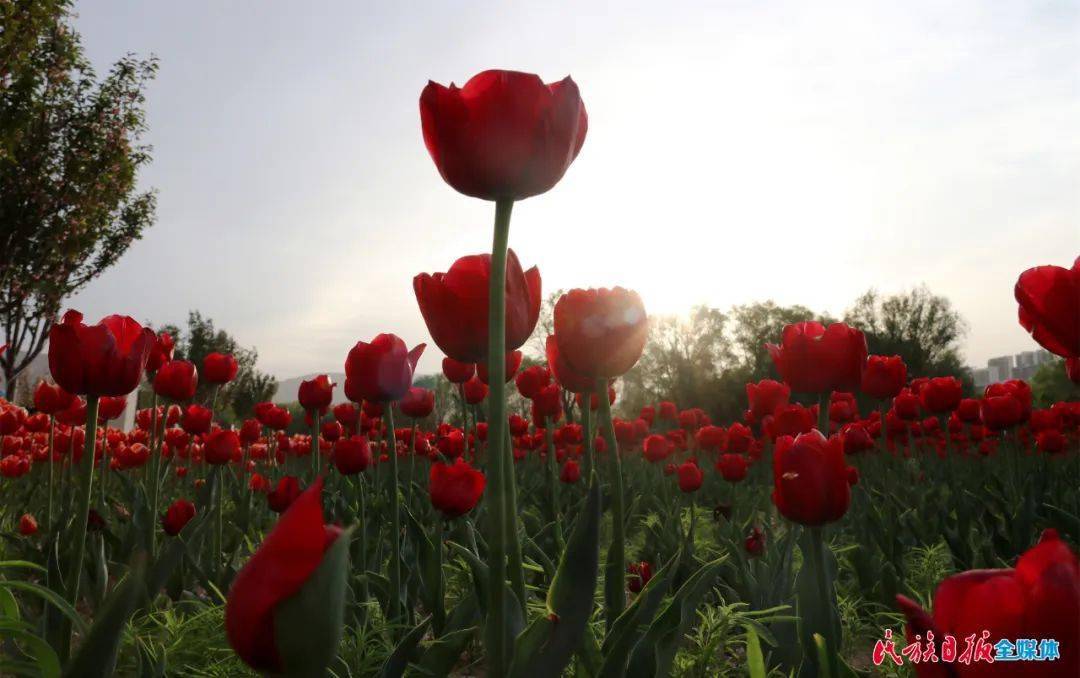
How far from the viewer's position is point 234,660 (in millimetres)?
2090

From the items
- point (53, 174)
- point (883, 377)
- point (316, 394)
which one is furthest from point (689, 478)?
point (53, 174)

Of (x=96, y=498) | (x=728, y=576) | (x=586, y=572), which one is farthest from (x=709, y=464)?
(x=586, y=572)

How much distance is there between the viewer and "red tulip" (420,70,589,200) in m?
1.09

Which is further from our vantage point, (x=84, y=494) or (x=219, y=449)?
(x=219, y=449)

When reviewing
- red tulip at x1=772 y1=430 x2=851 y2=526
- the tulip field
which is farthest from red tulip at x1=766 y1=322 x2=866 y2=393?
red tulip at x1=772 y1=430 x2=851 y2=526

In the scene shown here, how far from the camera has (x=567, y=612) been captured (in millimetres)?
1125

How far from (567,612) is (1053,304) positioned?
4.80 feet

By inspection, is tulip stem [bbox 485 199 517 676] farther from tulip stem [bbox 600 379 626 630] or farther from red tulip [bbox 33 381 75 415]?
red tulip [bbox 33 381 75 415]

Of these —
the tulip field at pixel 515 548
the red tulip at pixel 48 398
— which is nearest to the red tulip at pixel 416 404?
the tulip field at pixel 515 548

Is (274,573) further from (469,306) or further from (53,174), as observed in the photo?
(53,174)

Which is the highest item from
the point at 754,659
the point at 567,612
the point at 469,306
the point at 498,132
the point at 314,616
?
the point at 498,132

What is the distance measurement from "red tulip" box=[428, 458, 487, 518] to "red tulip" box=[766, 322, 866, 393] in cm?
108

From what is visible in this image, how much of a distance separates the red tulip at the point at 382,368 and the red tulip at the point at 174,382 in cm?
116

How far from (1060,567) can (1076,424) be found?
7.14 m
